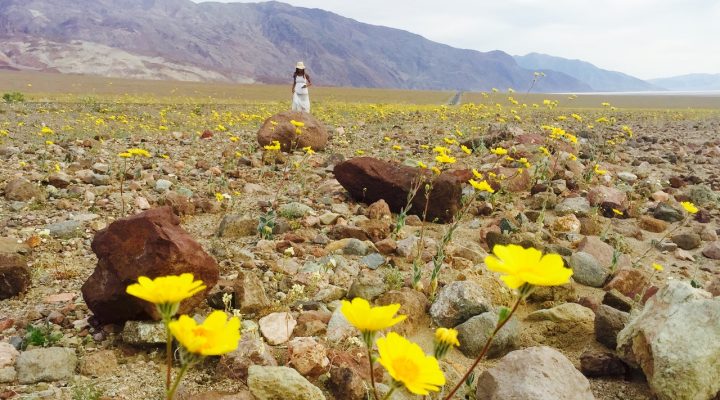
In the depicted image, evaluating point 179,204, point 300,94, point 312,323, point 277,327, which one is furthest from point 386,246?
→ point 300,94

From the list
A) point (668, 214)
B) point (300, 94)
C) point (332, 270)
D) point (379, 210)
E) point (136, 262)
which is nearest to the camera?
point (136, 262)

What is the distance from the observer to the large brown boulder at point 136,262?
2969 mm

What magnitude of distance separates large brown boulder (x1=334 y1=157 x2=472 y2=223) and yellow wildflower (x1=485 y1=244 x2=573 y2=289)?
4.00m

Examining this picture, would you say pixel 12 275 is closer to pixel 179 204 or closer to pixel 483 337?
pixel 179 204

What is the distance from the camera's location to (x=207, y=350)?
1.31 metres

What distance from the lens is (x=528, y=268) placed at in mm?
1557

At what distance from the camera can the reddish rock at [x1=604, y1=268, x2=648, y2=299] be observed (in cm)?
410

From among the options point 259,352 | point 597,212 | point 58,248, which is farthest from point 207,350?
point 597,212

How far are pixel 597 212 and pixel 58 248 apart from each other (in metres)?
6.15

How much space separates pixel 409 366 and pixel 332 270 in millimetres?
2848

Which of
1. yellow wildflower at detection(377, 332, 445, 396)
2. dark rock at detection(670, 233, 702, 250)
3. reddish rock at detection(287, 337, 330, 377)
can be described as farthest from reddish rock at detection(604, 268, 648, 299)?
yellow wildflower at detection(377, 332, 445, 396)

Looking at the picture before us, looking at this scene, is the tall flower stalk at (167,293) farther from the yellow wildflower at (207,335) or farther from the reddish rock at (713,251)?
the reddish rock at (713,251)

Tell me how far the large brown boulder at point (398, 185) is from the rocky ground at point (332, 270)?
0.08ft

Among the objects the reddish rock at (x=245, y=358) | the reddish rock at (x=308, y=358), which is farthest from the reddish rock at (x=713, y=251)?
the reddish rock at (x=245, y=358)
